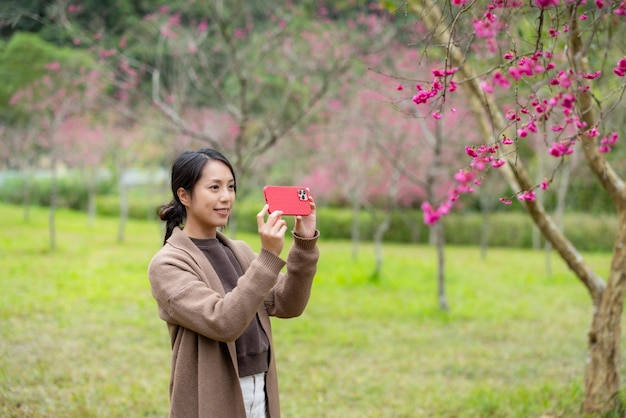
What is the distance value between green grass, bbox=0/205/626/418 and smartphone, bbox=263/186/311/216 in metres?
2.40

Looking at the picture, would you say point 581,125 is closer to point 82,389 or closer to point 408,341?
point 82,389

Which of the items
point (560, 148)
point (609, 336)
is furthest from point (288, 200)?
point (609, 336)

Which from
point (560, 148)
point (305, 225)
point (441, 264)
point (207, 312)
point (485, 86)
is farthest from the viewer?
point (441, 264)

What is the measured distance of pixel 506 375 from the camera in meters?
4.90

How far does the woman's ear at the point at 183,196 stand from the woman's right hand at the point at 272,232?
0.29 m

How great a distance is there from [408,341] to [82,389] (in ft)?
10.1

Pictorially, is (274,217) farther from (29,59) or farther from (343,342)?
(29,59)

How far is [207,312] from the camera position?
1580 mm

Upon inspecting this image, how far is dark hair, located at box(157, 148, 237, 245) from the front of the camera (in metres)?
1.76

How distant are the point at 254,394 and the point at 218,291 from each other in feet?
1.05

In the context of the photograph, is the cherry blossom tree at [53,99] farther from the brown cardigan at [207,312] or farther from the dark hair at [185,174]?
the brown cardigan at [207,312]

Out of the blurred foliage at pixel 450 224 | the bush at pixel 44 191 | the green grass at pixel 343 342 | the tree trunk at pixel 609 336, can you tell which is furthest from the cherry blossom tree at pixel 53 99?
the bush at pixel 44 191

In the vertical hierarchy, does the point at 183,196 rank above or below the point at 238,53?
below

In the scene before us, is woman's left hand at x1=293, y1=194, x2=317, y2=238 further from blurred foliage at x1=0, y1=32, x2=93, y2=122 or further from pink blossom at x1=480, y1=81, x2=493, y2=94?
blurred foliage at x1=0, y1=32, x2=93, y2=122
